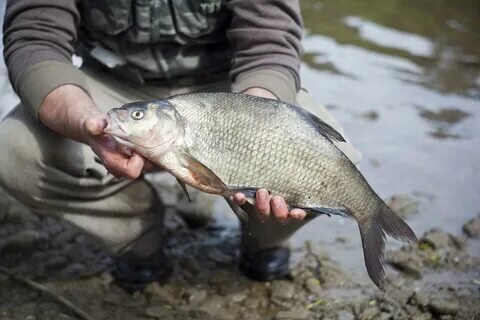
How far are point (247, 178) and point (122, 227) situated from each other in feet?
2.77

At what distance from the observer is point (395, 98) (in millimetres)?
5016

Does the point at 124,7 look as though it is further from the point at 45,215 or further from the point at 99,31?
the point at 45,215

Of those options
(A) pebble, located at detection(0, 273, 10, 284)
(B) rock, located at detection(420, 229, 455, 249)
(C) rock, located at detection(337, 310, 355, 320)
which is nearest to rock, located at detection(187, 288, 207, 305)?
(C) rock, located at detection(337, 310, 355, 320)

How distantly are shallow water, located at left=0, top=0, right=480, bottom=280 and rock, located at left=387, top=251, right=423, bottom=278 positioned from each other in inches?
5.2

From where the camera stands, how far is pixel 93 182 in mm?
2783

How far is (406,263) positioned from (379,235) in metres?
0.86

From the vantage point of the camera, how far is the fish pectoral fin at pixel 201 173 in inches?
85.5

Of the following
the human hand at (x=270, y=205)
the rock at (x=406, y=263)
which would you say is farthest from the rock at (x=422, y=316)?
the human hand at (x=270, y=205)

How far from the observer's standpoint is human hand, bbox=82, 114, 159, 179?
2.23m

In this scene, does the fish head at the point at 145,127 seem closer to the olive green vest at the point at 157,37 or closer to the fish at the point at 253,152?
the fish at the point at 253,152

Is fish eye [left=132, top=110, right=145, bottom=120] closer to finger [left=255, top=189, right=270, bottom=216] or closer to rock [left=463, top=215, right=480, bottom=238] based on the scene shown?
finger [left=255, top=189, right=270, bottom=216]

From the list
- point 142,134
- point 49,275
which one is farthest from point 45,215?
point 142,134

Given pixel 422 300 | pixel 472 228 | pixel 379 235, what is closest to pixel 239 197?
pixel 379 235

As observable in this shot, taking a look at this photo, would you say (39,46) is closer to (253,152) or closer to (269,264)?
(253,152)
